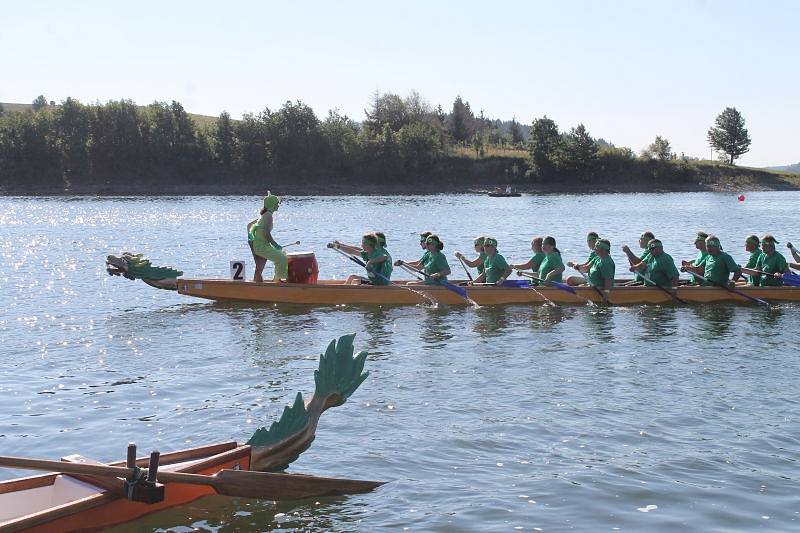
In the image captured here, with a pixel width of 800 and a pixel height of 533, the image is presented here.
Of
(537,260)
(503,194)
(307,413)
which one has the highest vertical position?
(503,194)

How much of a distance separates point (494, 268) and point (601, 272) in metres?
2.48

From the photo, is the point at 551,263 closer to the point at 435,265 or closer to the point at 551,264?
the point at 551,264

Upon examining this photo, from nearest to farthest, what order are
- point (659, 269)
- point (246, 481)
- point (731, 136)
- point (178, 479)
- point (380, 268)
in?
point (178, 479), point (246, 481), point (659, 269), point (380, 268), point (731, 136)

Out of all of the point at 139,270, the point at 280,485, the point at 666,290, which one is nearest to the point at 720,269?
the point at 666,290

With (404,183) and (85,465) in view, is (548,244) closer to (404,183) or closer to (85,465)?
(85,465)

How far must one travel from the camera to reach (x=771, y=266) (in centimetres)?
2094

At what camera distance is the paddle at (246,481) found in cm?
761

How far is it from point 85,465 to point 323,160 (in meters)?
90.2

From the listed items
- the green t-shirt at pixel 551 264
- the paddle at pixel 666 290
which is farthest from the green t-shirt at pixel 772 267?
the green t-shirt at pixel 551 264

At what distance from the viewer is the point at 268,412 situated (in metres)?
12.6

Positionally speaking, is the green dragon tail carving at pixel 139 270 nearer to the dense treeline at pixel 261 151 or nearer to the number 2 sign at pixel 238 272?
the number 2 sign at pixel 238 272

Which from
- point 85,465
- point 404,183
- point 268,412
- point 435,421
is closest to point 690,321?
point 435,421

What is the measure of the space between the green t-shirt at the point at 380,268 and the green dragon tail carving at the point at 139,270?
4566 millimetres

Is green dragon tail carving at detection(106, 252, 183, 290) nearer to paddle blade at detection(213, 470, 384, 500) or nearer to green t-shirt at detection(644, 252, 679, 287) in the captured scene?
green t-shirt at detection(644, 252, 679, 287)
